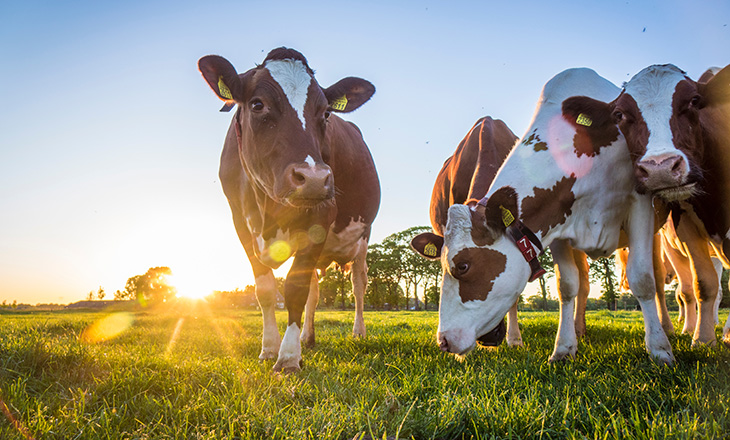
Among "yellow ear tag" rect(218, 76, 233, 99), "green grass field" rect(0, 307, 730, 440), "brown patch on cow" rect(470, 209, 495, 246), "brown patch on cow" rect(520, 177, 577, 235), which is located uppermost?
"yellow ear tag" rect(218, 76, 233, 99)

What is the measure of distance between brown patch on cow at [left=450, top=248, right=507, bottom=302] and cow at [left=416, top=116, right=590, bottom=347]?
113 cm

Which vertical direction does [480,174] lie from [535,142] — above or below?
below

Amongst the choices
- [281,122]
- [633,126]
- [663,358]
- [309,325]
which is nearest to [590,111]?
[633,126]

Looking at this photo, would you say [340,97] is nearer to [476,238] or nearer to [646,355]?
[476,238]

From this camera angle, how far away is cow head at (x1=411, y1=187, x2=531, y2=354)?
3846mm

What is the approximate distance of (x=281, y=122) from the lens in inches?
160

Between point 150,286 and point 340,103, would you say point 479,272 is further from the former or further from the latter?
point 150,286

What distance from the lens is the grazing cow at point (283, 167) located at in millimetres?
3869

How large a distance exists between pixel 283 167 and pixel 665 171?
293cm

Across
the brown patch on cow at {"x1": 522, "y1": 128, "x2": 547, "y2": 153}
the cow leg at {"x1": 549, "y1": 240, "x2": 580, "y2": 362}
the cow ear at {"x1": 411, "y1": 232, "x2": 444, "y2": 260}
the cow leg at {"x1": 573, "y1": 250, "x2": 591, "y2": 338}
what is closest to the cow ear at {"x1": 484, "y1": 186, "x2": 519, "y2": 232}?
the cow ear at {"x1": 411, "y1": 232, "x2": 444, "y2": 260}

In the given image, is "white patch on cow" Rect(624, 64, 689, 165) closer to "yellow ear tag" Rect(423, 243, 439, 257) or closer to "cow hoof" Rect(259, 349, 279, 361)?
"yellow ear tag" Rect(423, 243, 439, 257)

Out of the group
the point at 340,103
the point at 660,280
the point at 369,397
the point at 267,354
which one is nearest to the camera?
the point at 369,397

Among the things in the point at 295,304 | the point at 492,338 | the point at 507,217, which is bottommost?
the point at 492,338

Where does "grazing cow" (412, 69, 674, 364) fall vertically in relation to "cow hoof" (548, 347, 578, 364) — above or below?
above
